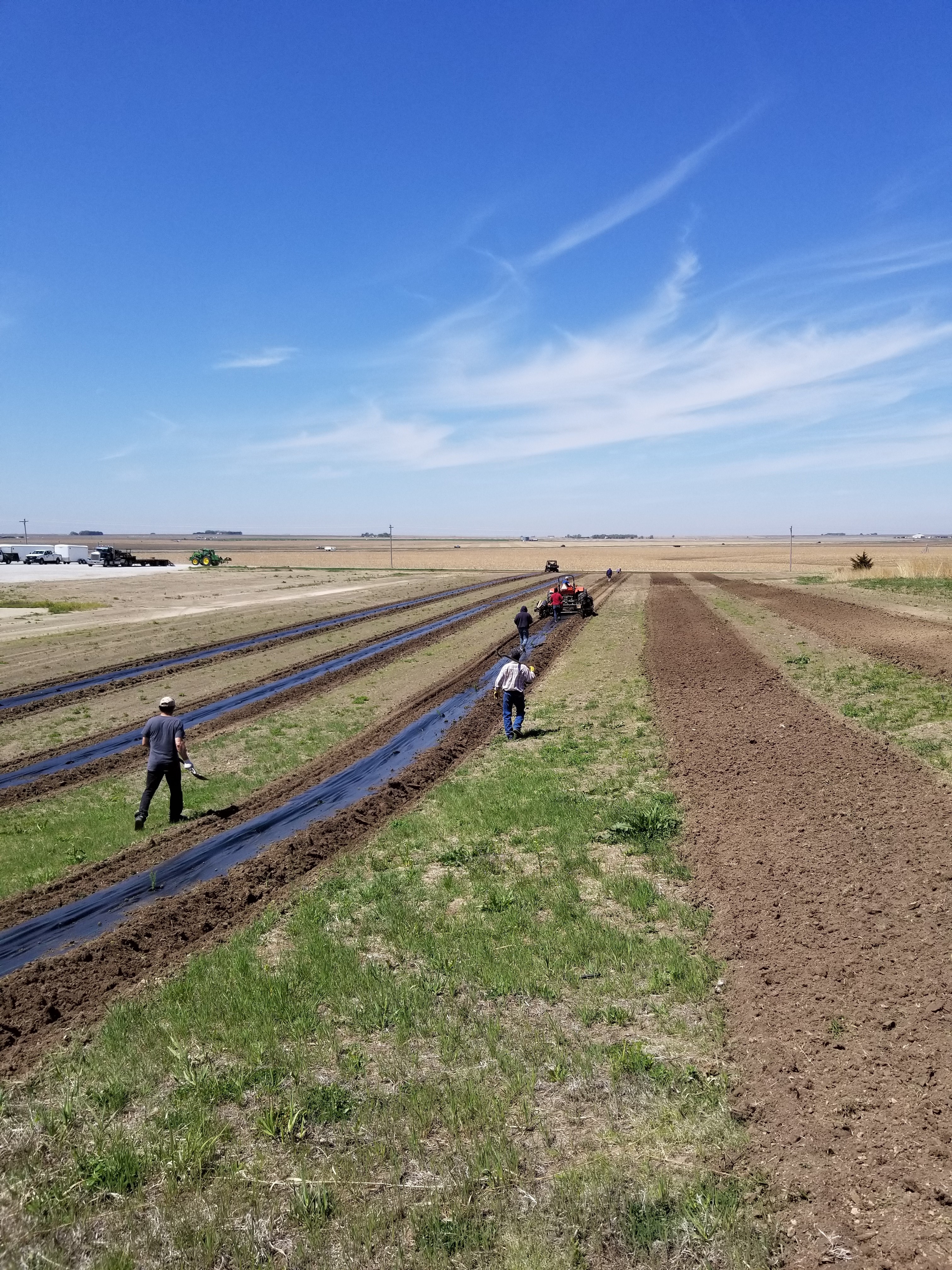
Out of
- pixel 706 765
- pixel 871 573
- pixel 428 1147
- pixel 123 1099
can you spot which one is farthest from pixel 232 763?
pixel 871 573

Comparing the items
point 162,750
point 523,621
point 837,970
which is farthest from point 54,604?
point 837,970

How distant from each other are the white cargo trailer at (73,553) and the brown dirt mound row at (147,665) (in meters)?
66.3

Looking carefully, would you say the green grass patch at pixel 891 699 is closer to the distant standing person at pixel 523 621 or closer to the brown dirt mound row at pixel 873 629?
the brown dirt mound row at pixel 873 629

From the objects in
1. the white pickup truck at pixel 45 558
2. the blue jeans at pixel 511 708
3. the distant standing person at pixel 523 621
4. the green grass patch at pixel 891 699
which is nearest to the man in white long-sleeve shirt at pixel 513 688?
the blue jeans at pixel 511 708

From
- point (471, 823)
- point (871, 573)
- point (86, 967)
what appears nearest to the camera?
point (86, 967)

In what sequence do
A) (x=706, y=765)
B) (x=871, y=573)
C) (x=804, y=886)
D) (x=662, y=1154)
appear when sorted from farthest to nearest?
(x=871, y=573) → (x=706, y=765) → (x=804, y=886) → (x=662, y=1154)

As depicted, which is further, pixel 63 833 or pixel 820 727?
pixel 820 727

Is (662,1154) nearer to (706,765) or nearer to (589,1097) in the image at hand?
(589,1097)

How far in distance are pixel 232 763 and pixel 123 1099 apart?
10863 millimetres

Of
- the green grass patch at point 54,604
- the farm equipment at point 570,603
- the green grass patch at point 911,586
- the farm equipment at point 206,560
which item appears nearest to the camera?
the farm equipment at point 570,603

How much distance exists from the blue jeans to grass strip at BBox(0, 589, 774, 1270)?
7.68 meters

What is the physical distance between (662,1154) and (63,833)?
10850 millimetres

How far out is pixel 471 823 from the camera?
41.5 ft

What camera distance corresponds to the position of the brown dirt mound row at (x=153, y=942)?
7.52 meters
